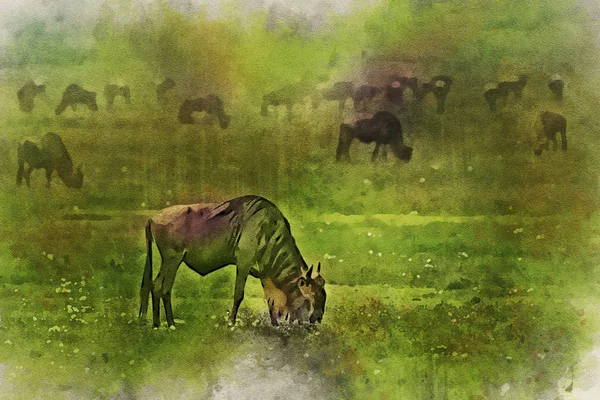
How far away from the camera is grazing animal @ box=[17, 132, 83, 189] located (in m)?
2.67

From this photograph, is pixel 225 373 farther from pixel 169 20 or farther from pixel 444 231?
pixel 169 20

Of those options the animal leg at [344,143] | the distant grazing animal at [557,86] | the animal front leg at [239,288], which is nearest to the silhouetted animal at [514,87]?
the distant grazing animal at [557,86]

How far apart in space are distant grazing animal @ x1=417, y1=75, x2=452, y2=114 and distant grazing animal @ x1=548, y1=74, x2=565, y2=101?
1.85 ft

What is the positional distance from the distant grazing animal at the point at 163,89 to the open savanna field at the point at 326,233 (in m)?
0.08

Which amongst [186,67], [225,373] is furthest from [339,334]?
[186,67]

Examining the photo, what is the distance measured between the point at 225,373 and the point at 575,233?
2.05 metres

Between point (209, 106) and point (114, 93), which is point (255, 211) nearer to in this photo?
point (209, 106)

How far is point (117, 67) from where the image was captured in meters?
2.66

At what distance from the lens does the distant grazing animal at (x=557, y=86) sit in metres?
2.65

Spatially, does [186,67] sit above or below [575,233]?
above

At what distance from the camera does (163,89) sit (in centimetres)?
266

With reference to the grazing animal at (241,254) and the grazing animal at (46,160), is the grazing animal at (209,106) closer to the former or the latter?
the grazing animal at (241,254)

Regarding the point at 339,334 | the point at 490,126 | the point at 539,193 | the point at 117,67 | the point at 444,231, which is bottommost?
the point at 339,334

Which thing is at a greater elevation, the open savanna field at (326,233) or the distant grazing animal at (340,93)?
the distant grazing animal at (340,93)
